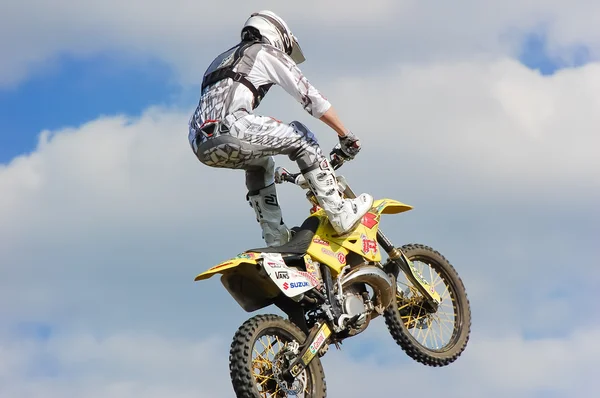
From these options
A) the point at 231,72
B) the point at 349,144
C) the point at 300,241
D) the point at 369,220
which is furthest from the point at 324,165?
the point at 231,72

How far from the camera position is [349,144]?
1266 centimetres

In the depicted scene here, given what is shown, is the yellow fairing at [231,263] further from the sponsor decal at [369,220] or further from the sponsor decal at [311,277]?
the sponsor decal at [369,220]

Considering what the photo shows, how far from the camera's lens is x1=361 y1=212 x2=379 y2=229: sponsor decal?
13117 millimetres

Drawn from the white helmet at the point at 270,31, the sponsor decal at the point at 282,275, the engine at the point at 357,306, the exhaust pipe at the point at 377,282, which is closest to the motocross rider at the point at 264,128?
the white helmet at the point at 270,31

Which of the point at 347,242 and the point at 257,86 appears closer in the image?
the point at 257,86

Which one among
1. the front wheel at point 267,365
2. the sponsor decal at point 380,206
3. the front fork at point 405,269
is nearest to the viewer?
the front wheel at point 267,365

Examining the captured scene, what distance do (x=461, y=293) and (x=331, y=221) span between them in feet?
9.23

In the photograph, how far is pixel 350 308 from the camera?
1235 centimetres

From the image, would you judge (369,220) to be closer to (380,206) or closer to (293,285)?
(380,206)

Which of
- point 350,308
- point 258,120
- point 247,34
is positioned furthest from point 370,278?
point 247,34

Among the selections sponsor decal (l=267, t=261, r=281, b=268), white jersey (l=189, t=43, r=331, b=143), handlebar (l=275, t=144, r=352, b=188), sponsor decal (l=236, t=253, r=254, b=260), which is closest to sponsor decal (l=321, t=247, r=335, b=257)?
handlebar (l=275, t=144, r=352, b=188)

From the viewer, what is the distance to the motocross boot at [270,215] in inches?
501

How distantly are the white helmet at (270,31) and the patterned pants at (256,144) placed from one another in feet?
3.51

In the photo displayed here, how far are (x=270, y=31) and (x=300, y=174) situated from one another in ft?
5.46
